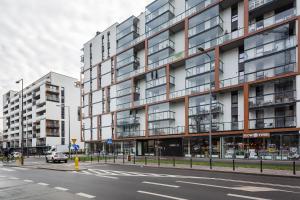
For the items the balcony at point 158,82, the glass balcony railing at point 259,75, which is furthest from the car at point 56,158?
the glass balcony railing at point 259,75

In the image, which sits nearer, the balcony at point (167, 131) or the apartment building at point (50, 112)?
the balcony at point (167, 131)

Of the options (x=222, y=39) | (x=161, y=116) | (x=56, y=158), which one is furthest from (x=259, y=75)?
(x=56, y=158)

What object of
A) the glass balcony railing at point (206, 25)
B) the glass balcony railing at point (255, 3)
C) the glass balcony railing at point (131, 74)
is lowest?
the glass balcony railing at point (131, 74)

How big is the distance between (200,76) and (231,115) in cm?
746

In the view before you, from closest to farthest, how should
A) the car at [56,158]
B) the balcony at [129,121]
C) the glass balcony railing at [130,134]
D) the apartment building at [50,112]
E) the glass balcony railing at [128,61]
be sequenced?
1. the car at [56,158]
2. the glass balcony railing at [130,134]
3. the balcony at [129,121]
4. the glass balcony railing at [128,61]
5. the apartment building at [50,112]

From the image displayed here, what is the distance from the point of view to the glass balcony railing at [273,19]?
33.7 m

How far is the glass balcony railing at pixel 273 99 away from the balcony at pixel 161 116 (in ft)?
47.0

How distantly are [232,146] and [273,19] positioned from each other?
16527 mm

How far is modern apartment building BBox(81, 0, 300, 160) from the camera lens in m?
33.7

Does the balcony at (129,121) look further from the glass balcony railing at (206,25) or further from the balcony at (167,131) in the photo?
the glass balcony railing at (206,25)

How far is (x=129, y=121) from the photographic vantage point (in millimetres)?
55406

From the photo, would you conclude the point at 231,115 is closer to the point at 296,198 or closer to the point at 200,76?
the point at 200,76

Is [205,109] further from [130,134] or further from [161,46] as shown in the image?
[130,134]

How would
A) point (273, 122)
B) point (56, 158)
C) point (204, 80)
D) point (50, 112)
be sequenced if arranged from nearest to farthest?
point (273, 122) → point (56, 158) → point (204, 80) → point (50, 112)
